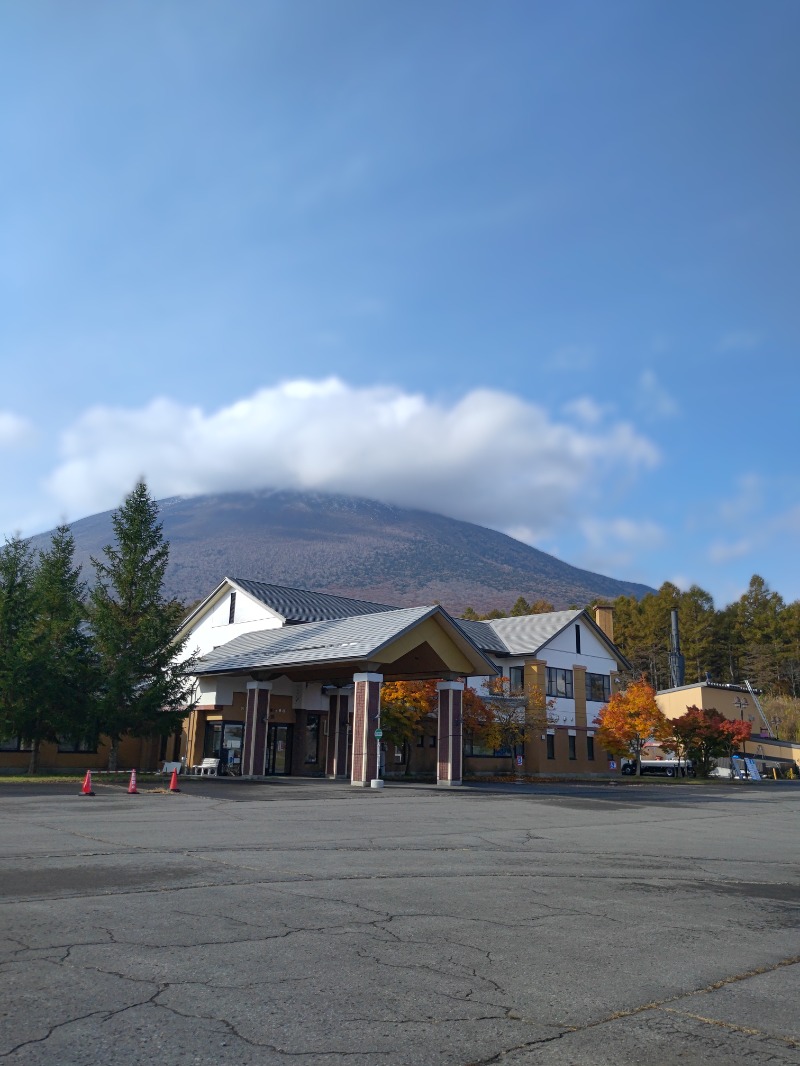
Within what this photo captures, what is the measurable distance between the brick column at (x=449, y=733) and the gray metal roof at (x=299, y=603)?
15179 millimetres

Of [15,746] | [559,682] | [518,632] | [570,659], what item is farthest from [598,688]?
[15,746]

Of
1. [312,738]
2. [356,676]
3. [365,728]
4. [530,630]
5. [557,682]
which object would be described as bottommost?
[312,738]

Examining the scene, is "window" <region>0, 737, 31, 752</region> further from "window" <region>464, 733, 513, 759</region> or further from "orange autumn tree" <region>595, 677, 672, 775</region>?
"orange autumn tree" <region>595, 677, 672, 775</region>

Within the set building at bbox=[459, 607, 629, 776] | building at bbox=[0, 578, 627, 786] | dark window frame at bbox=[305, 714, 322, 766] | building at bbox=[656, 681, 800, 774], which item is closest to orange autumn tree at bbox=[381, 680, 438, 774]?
building at bbox=[0, 578, 627, 786]

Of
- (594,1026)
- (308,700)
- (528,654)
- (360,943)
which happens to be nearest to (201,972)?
(360,943)

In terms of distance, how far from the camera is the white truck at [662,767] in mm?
61469

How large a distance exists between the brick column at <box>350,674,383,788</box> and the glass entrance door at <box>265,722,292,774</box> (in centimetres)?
912

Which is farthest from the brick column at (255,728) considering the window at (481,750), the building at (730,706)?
the building at (730,706)

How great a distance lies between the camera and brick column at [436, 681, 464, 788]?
1323 inches

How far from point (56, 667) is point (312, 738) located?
12396mm

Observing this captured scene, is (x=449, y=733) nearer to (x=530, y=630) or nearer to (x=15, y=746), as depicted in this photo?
(x=15, y=746)

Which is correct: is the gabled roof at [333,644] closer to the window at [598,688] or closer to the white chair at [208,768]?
the white chair at [208,768]

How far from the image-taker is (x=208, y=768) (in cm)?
3694

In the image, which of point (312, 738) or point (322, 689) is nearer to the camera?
point (322, 689)
